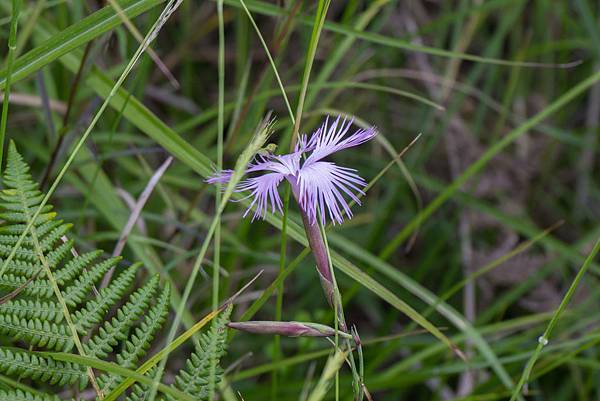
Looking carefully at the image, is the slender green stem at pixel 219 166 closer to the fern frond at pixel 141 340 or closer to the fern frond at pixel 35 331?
the fern frond at pixel 141 340

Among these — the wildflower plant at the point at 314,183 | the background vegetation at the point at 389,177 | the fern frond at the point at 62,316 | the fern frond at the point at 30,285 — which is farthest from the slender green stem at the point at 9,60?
the background vegetation at the point at 389,177

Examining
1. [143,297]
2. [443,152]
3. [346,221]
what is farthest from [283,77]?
[143,297]

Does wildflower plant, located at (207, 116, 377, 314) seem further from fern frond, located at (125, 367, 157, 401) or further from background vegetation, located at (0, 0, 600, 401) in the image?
Result: background vegetation, located at (0, 0, 600, 401)

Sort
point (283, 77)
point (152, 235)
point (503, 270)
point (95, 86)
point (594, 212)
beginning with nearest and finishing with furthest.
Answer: point (95, 86) < point (152, 235) < point (503, 270) < point (283, 77) < point (594, 212)

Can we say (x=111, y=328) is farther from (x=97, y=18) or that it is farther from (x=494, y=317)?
(x=494, y=317)

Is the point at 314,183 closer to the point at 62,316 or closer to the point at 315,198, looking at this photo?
the point at 315,198

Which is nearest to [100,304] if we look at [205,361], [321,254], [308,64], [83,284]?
[83,284]
